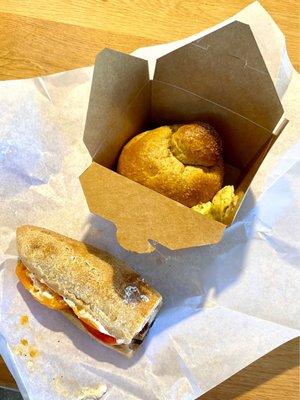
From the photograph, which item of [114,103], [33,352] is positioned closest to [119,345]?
[33,352]

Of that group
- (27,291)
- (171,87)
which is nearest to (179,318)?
(27,291)

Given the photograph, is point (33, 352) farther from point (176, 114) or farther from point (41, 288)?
point (176, 114)

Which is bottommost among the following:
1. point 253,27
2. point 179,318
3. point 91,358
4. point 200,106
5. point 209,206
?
point 91,358

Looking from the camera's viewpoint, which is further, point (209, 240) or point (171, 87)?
point (171, 87)

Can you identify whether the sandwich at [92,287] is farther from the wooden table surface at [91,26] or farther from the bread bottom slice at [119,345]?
the wooden table surface at [91,26]

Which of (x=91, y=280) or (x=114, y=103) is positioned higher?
(x=114, y=103)

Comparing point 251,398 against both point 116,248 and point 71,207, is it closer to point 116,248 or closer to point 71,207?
point 116,248

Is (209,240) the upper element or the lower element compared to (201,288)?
upper
